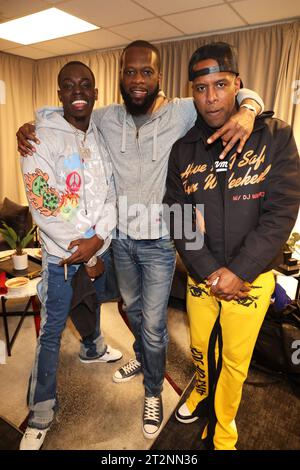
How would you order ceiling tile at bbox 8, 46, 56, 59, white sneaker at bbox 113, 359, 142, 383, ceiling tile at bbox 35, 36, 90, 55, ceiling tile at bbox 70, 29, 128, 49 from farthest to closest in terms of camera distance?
ceiling tile at bbox 8, 46, 56, 59
ceiling tile at bbox 35, 36, 90, 55
ceiling tile at bbox 70, 29, 128, 49
white sneaker at bbox 113, 359, 142, 383

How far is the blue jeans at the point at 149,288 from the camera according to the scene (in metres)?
1.57

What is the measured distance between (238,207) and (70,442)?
1.38m

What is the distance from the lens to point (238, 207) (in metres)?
1.26

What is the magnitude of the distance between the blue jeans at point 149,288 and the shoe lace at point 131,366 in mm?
305

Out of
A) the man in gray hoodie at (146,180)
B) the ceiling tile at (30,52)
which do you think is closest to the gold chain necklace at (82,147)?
the man in gray hoodie at (146,180)

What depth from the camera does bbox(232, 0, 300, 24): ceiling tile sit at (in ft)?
8.99

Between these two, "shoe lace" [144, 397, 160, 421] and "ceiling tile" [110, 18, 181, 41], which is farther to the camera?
"ceiling tile" [110, 18, 181, 41]

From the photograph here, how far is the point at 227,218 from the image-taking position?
1280 millimetres

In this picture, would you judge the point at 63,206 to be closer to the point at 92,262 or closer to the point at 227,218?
the point at 92,262

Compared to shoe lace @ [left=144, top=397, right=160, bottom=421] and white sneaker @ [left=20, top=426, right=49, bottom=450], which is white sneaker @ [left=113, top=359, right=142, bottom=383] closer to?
shoe lace @ [left=144, top=397, right=160, bottom=421]

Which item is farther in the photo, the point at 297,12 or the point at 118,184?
the point at 297,12

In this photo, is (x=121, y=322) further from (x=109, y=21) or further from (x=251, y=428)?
(x=109, y=21)

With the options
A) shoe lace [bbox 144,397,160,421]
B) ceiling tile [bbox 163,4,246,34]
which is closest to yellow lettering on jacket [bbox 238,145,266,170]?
shoe lace [bbox 144,397,160,421]
